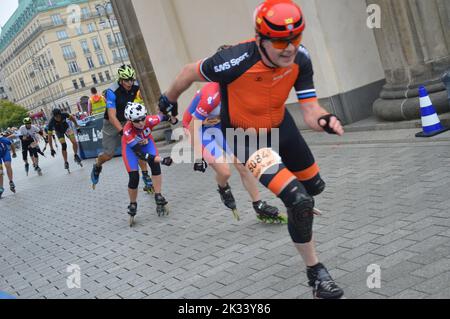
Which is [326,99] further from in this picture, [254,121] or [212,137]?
[254,121]

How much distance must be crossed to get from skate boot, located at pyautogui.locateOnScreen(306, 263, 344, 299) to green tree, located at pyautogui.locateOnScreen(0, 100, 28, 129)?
396 feet

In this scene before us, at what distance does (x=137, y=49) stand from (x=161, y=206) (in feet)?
32.3

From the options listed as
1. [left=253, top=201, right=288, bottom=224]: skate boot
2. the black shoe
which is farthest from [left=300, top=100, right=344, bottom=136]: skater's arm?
the black shoe

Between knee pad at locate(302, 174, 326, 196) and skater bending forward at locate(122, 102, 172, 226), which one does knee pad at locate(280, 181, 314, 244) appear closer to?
knee pad at locate(302, 174, 326, 196)

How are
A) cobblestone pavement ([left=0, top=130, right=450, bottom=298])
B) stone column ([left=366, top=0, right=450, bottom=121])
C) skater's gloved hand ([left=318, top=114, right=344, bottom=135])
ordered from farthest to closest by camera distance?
stone column ([left=366, top=0, right=450, bottom=121]), cobblestone pavement ([left=0, top=130, right=450, bottom=298]), skater's gloved hand ([left=318, top=114, right=344, bottom=135])

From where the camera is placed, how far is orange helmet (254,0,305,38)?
3.46m

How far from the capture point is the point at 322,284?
146 inches

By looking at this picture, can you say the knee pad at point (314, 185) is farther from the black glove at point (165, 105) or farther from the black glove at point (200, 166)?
the black glove at point (200, 166)

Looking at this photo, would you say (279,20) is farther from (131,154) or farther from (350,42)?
(350,42)

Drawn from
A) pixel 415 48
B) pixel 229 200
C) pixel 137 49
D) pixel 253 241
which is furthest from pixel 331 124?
pixel 137 49

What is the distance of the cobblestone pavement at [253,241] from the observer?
4.17 metres

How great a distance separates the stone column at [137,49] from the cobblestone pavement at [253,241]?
7.60m

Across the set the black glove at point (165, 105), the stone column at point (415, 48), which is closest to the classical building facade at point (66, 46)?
the stone column at point (415, 48)

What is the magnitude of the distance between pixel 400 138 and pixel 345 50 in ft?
10.1
